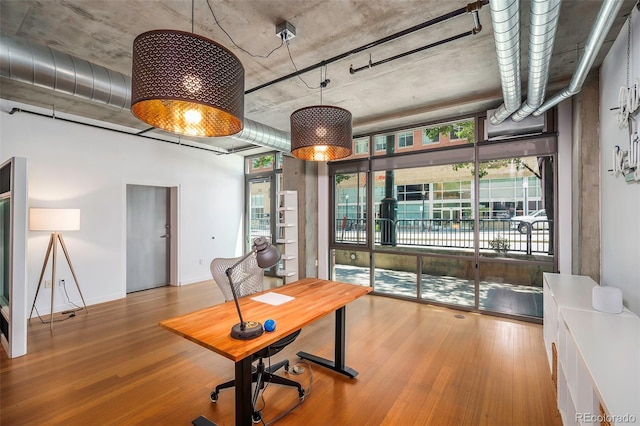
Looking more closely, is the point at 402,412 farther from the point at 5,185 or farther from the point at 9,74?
the point at 5,185

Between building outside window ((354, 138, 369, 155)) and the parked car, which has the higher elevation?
building outside window ((354, 138, 369, 155))

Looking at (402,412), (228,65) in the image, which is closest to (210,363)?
(402,412)

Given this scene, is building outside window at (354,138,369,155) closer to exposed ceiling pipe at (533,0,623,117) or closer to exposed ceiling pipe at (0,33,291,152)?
exposed ceiling pipe at (533,0,623,117)

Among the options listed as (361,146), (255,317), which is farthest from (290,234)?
(255,317)

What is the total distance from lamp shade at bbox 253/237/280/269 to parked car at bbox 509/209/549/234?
3830 millimetres

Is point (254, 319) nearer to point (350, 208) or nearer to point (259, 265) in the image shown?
point (259, 265)

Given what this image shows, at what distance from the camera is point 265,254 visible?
5.74 ft

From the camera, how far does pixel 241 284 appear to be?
287 cm

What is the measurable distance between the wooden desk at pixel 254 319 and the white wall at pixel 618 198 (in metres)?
1.97

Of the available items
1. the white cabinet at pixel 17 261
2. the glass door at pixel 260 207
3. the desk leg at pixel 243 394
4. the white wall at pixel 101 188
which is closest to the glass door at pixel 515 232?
the desk leg at pixel 243 394

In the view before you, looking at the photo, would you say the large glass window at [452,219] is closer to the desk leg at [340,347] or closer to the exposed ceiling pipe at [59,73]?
the desk leg at [340,347]

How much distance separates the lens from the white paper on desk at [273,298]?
2309mm

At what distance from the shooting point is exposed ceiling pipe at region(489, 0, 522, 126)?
5.38ft

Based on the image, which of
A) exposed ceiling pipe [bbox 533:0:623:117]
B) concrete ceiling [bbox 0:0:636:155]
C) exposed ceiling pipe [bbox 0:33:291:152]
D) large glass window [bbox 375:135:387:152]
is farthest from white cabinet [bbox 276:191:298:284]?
exposed ceiling pipe [bbox 533:0:623:117]
